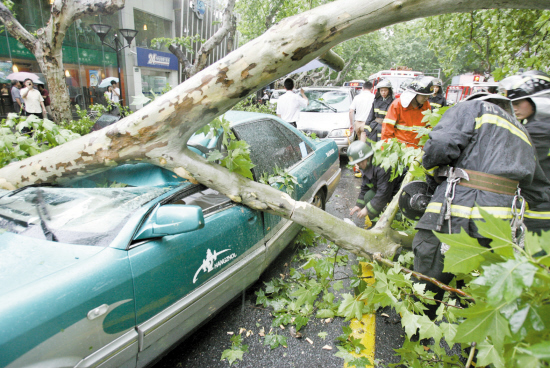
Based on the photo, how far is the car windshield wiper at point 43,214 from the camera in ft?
5.82

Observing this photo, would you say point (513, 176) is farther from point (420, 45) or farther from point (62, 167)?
point (420, 45)

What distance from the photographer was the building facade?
1197 cm

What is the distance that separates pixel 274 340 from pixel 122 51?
1693 centimetres

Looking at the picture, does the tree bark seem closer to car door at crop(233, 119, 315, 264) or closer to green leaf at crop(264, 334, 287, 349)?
car door at crop(233, 119, 315, 264)

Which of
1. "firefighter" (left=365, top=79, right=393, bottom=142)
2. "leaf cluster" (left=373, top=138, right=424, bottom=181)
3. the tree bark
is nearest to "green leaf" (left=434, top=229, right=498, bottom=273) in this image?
"leaf cluster" (left=373, top=138, right=424, bottom=181)

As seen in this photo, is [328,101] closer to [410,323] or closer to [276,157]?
[276,157]

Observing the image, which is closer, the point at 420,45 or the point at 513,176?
the point at 513,176

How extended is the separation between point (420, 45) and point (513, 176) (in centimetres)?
4426

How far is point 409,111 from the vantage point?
423 cm

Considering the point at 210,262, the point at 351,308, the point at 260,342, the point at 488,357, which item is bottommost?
the point at 260,342

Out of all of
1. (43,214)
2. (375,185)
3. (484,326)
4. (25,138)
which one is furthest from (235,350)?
(375,185)

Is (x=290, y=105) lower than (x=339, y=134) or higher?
higher

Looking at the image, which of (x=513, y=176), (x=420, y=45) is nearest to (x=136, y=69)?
(x=513, y=176)

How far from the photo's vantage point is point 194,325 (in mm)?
2113
